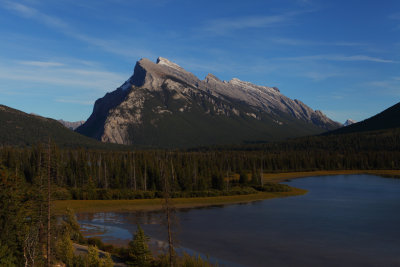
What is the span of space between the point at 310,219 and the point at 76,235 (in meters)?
41.6

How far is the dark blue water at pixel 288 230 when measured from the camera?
46.8 m

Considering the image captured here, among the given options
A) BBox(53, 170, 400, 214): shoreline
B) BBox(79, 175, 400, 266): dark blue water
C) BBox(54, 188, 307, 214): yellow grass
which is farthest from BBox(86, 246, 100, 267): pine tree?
BBox(54, 188, 307, 214): yellow grass

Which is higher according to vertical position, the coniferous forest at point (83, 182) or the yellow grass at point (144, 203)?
the coniferous forest at point (83, 182)

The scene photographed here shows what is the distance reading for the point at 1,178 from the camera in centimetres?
4612

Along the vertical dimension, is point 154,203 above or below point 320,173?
below

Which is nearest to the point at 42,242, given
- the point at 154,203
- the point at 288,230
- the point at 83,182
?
the point at 288,230

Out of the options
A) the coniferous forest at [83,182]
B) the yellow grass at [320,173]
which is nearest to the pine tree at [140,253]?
the coniferous forest at [83,182]

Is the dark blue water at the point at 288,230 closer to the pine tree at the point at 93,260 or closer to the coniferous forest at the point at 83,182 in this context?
the pine tree at the point at 93,260

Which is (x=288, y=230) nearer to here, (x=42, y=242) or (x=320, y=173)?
(x=42, y=242)

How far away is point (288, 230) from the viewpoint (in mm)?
61906

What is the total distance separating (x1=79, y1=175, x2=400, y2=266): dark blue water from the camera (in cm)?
4678

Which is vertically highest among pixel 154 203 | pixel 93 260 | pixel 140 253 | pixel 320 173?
pixel 320 173

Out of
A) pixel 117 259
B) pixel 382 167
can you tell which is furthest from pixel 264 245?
pixel 382 167

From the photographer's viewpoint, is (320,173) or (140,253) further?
(320,173)
